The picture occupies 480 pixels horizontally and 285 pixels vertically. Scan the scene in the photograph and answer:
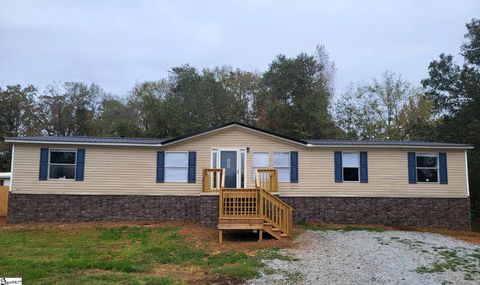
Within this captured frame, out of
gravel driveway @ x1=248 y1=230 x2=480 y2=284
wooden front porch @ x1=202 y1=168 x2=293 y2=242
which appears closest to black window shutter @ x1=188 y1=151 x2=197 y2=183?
wooden front porch @ x1=202 y1=168 x2=293 y2=242

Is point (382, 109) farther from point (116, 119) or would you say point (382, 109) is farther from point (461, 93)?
point (116, 119)

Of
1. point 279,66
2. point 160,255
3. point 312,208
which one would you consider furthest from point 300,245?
point 279,66

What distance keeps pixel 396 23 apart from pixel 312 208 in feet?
42.5

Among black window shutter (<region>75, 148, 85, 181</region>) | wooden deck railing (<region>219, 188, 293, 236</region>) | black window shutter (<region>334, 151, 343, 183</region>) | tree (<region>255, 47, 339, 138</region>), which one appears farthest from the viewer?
tree (<region>255, 47, 339, 138</region>)

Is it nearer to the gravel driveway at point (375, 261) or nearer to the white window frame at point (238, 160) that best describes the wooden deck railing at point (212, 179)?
the white window frame at point (238, 160)

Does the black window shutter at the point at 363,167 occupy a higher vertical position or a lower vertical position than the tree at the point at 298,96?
lower

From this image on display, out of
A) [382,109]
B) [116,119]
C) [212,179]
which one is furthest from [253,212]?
[382,109]

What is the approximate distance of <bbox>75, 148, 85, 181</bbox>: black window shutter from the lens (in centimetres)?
1450

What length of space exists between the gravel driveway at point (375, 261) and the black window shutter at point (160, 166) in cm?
578

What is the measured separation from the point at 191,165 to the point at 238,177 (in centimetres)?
181

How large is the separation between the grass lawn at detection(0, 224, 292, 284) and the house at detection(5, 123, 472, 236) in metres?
1.54

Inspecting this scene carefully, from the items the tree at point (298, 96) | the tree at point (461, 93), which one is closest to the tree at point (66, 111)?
the tree at point (298, 96)

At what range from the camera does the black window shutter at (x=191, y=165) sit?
48.5 feet

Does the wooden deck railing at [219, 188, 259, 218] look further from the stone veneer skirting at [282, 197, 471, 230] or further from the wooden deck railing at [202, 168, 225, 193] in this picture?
the stone veneer skirting at [282, 197, 471, 230]
